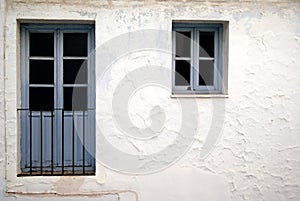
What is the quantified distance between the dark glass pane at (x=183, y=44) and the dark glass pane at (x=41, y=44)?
1.72 m

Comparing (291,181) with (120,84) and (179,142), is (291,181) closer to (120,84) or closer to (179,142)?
(179,142)

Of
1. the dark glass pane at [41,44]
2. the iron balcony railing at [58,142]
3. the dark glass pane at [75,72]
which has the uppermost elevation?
the dark glass pane at [41,44]

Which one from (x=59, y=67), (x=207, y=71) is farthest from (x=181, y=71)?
(x=59, y=67)

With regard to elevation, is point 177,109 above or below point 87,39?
below

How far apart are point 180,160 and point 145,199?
696 millimetres

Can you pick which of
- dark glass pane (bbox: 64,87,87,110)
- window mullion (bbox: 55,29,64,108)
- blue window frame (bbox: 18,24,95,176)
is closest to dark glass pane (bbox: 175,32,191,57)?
blue window frame (bbox: 18,24,95,176)

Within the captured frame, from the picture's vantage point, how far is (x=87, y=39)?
17.1ft

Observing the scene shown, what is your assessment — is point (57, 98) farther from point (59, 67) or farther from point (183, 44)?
point (183, 44)

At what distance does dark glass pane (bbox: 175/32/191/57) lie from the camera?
5281mm

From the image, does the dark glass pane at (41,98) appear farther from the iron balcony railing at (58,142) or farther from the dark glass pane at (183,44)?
the dark glass pane at (183,44)

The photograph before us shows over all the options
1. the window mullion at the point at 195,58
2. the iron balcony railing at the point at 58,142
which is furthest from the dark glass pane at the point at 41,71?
the window mullion at the point at 195,58

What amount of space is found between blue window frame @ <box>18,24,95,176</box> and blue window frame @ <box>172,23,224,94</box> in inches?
46.2

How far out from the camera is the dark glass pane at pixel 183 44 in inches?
208

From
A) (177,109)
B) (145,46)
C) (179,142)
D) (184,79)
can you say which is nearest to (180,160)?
(179,142)
